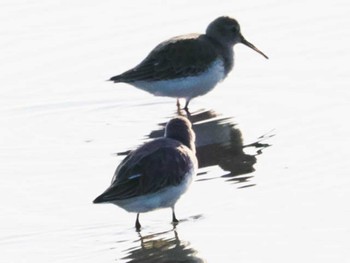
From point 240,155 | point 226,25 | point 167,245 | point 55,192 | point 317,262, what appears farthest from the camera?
point 226,25

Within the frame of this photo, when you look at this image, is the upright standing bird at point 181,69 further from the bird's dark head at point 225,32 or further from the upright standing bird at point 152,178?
the upright standing bird at point 152,178

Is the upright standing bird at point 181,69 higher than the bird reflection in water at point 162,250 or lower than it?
higher

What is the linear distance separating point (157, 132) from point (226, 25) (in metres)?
2.59

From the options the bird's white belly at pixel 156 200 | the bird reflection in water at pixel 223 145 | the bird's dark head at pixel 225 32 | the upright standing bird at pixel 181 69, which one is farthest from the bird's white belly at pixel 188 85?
the bird's white belly at pixel 156 200

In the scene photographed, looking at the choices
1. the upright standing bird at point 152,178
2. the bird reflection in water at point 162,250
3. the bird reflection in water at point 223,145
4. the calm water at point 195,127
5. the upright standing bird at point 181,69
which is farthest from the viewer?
the upright standing bird at point 181,69

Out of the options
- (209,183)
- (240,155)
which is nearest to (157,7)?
(240,155)

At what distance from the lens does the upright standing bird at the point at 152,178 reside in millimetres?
10406

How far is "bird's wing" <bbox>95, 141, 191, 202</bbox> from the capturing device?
10.4 metres

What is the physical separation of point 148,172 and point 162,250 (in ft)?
2.52

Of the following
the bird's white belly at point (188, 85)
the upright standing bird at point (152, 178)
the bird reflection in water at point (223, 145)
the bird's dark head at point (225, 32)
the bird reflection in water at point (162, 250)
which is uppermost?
the bird's dark head at point (225, 32)

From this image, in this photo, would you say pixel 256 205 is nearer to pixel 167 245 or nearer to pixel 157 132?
pixel 167 245

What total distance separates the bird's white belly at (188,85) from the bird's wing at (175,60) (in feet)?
0.22

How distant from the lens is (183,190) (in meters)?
10.8

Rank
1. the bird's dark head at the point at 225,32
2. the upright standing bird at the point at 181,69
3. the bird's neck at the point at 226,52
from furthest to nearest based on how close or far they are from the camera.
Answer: the bird's dark head at the point at 225,32, the bird's neck at the point at 226,52, the upright standing bird at the point at 181,69
